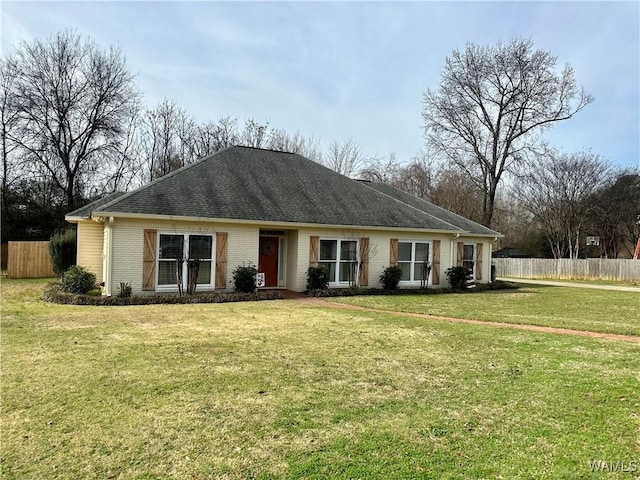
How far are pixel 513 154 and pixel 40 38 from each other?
32304 millimetres

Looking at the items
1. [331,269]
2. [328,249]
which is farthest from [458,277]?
[328,249]

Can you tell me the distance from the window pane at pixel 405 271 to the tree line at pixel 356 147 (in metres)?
16.1

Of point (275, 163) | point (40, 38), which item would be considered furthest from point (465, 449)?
point (40, 38)

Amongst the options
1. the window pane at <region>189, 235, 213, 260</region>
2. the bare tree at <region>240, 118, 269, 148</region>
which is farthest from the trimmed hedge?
the bare tree at <region>240, 118, 269, 148</region>

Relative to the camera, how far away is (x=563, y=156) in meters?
37.6

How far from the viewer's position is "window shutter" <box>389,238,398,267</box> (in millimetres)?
17453

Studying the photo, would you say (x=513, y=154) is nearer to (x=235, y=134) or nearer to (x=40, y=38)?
(x=235, y=134)

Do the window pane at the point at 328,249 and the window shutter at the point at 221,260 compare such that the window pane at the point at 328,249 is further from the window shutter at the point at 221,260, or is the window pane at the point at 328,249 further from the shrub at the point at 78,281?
the shrub at the point at 78,281

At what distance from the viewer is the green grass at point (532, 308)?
10117mm

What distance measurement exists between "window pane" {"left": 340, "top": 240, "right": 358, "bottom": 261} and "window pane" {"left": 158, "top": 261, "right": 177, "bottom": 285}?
20.4 ft

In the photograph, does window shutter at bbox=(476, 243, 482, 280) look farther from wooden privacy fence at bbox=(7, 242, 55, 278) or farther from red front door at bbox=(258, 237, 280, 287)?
wooden privacy fence at bbox=(7, 242, 55, 278)

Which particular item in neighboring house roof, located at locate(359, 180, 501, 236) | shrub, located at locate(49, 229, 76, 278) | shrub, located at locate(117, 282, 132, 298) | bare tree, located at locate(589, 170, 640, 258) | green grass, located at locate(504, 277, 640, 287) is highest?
bare tree, located at locate(589, 170, 640, 258)

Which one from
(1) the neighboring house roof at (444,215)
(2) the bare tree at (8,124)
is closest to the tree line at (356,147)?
(2) the bare tree at (8,124)

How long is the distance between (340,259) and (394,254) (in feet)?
7.78
